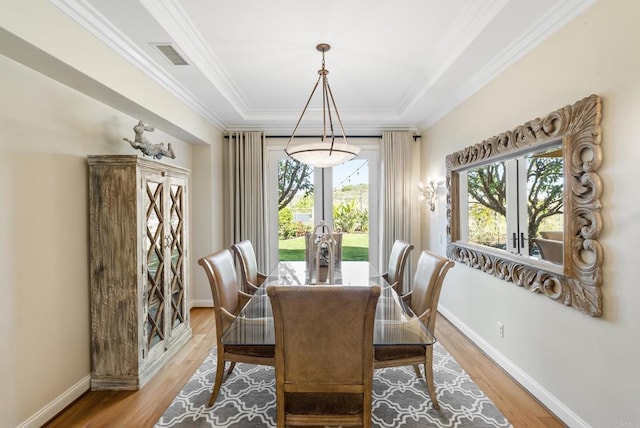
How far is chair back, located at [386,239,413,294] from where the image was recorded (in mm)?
2992

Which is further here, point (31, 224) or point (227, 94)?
point (227, 94)

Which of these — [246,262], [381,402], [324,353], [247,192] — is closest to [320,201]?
[247,192]

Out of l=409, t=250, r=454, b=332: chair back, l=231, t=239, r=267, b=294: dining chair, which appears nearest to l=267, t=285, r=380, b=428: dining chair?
l=409, t=250, r=454, b=332: chair back

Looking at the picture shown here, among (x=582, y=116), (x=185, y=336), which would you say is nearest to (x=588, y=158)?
(x=582, y=116)

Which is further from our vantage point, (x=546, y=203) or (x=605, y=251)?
(x=546, y=203)

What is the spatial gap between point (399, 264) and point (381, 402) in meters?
1.21

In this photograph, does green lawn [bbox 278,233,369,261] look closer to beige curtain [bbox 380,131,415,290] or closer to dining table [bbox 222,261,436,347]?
beige curtain [bbox 380,131,415,290]

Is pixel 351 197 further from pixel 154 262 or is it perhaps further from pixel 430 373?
→ pixel 430 373

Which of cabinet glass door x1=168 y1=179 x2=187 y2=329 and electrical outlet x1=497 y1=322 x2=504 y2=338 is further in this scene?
cabinet glass door x1=168 y1=179 x2=187 y2=329

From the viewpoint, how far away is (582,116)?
1854 mm

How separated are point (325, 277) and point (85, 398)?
1.99 meters

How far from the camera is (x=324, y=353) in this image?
152 cm

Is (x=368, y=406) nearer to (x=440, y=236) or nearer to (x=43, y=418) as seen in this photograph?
(x=43, y=418)

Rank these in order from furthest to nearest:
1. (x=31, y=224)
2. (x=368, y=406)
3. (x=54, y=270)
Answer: (x=54, y=270), (x=31, y=224), (x=368, y=406)
